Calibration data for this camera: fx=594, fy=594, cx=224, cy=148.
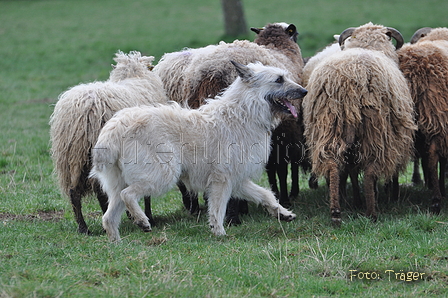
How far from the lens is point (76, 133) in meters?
6.57

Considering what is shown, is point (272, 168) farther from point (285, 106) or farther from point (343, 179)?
point (285, 106)

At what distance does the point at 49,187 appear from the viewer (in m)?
8.70

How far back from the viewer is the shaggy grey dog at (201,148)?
591 cm

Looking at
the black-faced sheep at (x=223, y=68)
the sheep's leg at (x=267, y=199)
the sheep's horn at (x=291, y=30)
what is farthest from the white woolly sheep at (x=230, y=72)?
the sheep's leg at (x=267, y=199)

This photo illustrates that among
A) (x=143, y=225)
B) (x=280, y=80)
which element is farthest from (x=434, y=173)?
(x=143, y=225)

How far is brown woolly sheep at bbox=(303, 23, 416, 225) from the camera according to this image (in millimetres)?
6617

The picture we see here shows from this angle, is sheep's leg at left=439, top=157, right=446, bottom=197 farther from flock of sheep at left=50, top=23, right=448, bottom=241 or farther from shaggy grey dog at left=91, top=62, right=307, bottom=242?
shaggy grey dog at left=91, top=62, right=307, bottom=242

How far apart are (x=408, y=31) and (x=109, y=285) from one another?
759 inches

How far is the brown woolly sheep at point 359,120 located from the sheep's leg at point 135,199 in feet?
6.84

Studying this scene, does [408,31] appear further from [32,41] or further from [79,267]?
[79,267]

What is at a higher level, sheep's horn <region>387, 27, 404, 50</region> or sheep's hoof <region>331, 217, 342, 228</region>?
sheep's horn <region>387, 27, 404, 50</region>

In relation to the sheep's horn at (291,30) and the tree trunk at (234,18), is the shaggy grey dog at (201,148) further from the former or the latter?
the tree trunk at (234,18)

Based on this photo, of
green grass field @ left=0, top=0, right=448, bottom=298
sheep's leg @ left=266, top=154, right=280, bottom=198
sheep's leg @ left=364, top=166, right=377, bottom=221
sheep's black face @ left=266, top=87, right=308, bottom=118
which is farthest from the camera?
sheep's leg @ left=266, top=154, right=280, bottom=198

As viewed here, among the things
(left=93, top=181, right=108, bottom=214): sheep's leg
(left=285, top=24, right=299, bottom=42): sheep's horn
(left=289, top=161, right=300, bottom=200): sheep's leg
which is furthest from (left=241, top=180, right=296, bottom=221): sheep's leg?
(left=285, top=24, right=299, bottom=42): sheep's horn
